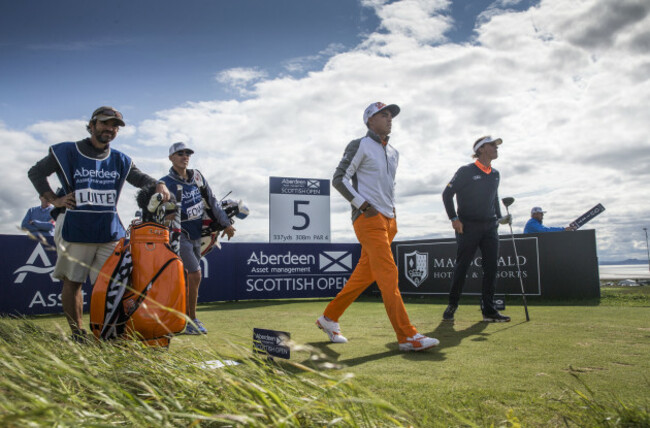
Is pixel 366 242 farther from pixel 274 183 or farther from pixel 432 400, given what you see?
pixel 274 183

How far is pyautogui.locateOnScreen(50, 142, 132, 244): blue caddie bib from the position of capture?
344 cm

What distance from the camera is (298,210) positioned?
49.6 ft

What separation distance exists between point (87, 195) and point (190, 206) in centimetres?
161

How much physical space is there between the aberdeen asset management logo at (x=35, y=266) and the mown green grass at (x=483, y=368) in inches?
185

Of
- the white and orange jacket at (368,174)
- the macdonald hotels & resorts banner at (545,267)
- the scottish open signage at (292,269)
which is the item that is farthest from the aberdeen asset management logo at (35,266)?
the macdonald hotels & resorts banner at (545,267)

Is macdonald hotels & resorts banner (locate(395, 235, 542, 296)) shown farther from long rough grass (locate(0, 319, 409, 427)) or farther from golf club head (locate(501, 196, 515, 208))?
long rough grass (locate(0, 319, 409, 427))

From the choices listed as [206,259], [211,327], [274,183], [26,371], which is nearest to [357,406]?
[26,371]

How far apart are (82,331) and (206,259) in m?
7.44

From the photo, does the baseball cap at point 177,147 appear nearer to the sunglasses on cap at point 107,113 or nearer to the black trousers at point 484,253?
the sunglasses on cap at point 107,113

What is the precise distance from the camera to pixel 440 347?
3779 mm

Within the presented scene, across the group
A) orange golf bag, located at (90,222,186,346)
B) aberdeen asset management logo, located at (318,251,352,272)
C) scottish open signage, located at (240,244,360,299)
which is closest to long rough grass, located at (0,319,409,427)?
orange golf bag, located at (90,222,186,346)

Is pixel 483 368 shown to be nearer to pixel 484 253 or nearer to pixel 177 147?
pixel 484 253

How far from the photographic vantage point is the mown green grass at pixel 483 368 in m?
1.59

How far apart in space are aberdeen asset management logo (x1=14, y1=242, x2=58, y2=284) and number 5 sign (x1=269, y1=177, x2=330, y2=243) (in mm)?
7174
